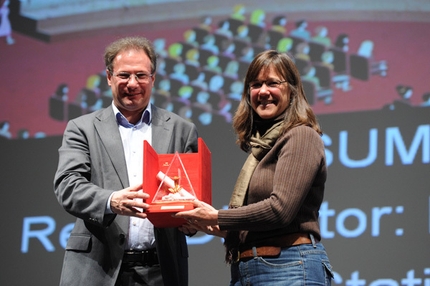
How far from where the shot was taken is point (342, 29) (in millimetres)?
4137

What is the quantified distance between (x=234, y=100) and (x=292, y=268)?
7.11ft

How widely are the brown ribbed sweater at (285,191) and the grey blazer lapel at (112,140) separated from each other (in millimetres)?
552

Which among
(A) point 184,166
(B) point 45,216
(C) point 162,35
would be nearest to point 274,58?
(A) point 184,166

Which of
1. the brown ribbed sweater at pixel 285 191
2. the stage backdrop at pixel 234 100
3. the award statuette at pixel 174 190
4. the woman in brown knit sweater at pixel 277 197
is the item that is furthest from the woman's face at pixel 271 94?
the stage backdrop at pixel 234 100

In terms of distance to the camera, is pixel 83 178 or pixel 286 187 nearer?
pixel 286 187

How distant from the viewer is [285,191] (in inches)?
87.2

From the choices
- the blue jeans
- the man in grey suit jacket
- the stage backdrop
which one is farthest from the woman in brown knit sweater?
the stage backdrop

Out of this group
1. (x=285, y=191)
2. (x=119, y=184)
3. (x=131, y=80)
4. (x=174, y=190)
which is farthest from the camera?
(x=131, y=80)

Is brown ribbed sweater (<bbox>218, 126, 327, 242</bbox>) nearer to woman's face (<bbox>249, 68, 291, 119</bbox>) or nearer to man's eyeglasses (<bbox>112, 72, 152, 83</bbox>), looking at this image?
woman's face (<bbox>249, 68, 291, 119</bbox>)

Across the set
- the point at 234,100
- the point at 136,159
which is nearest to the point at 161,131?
the point at 136,159

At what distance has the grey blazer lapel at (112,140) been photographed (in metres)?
2.62

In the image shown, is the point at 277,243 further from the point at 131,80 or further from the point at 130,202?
the point at 131,80

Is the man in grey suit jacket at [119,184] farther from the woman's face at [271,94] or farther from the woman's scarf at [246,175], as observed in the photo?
the woman's face at [271,94]

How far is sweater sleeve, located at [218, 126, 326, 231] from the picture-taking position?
7.24ft
